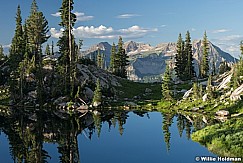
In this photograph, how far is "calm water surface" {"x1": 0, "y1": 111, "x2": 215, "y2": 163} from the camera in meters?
29.2

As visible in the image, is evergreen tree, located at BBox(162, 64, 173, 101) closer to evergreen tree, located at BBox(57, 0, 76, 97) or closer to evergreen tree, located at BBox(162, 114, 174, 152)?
evergreen tree, located at BBox(162, 114, 174, 152)

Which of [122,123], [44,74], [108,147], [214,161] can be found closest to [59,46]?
[44,74]

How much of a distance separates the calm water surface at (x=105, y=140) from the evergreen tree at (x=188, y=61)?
6010 cm

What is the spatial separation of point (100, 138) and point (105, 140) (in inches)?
55.6

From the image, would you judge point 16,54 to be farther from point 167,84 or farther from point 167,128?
point 167,128

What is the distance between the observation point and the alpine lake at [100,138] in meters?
29.2

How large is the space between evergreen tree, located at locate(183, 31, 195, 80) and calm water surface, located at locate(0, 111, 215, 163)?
60.1 meters

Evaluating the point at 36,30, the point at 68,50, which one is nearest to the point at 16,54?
the point at 36,30

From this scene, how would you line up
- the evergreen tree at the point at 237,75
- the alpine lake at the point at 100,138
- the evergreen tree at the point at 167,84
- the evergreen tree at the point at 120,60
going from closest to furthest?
the alpine lake at the point at 100,138 < the evergreen tree at the point at 237,75 < the evergreen tree at the point at 167,84 < the evergreen tree at the point at 120,60

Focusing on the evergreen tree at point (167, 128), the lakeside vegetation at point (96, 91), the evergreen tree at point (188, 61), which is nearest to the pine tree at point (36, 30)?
the lakeside vegetation at point (96, 91)

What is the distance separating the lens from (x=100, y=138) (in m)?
39.4

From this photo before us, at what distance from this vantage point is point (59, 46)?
257ft

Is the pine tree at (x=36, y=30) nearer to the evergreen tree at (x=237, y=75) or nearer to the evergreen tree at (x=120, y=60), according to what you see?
the evergreen tree at (x=120, y=60)

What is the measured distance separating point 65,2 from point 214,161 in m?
57.3
